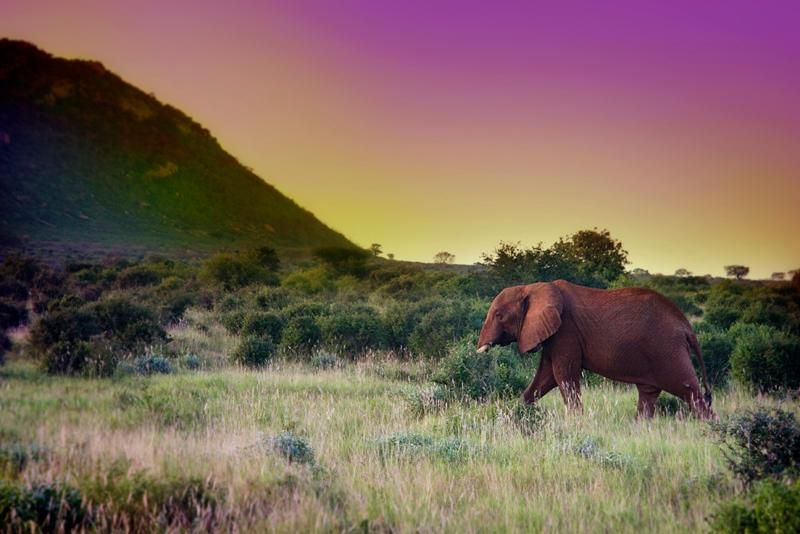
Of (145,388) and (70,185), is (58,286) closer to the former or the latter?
(145,388)

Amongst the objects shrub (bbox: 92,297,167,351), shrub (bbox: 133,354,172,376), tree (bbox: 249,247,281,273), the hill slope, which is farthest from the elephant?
the hill slope

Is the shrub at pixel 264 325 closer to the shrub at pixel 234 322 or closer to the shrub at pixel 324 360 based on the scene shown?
the shrub at pixel 234 322

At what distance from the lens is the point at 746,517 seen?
4453mm

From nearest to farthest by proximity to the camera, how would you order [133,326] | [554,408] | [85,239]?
[554,408]
[133,326]
[85,239]

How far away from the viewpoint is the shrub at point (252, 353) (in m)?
15.0

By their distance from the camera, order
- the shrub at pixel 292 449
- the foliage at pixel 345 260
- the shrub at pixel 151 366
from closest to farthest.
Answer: the shrub at pixel 292 449
the shrub at pixel 151 366
the foliage at pixel 345 260

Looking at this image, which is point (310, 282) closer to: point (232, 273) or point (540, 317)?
point (232, 273)

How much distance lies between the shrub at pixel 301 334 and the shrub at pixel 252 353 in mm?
1371

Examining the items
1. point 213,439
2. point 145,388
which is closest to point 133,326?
point 145,388

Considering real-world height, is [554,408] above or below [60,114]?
below

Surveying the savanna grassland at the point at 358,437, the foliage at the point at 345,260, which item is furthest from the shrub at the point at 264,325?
the foliage at the point at 345,260

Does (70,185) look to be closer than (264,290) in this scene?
No

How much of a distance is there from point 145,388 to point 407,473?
5.31 meters

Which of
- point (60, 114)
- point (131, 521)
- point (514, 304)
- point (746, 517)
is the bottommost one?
point (131, 521)
